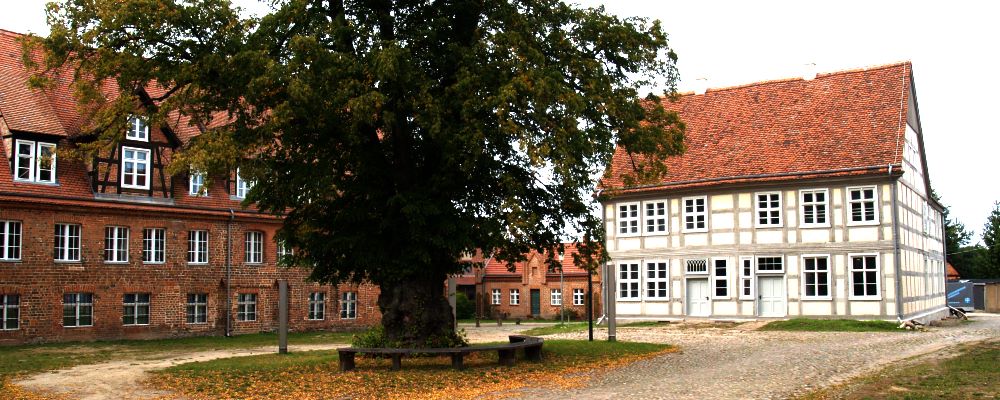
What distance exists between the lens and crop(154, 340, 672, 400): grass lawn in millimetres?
15734

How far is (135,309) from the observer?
113ft

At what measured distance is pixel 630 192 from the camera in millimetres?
39031

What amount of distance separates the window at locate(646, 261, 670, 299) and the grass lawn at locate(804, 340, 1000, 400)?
19572mm

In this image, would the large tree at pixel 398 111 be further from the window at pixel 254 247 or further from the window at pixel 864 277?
the window at pixel 254 247

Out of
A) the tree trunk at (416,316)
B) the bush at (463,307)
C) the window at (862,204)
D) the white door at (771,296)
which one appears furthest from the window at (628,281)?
the bush at (463,307)

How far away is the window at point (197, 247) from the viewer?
36719 mm

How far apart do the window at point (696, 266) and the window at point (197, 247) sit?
737 inches

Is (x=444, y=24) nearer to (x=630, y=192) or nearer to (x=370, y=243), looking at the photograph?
(x=370, y=243)

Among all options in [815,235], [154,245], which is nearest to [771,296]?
[815,235]

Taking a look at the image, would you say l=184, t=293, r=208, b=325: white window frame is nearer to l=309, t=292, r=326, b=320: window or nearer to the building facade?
l=309, t=292, r=326, b=320: window

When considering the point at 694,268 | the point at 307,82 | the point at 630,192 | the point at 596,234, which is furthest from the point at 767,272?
the point at 307,82

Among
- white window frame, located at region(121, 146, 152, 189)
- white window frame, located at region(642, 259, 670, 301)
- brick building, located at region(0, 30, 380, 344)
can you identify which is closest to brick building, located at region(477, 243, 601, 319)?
white window frame, located at region(642, 259, 670, 301)

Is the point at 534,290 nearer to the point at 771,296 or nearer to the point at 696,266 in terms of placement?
the point at 696,266

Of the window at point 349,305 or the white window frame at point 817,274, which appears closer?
the white window frame at point 817,274
